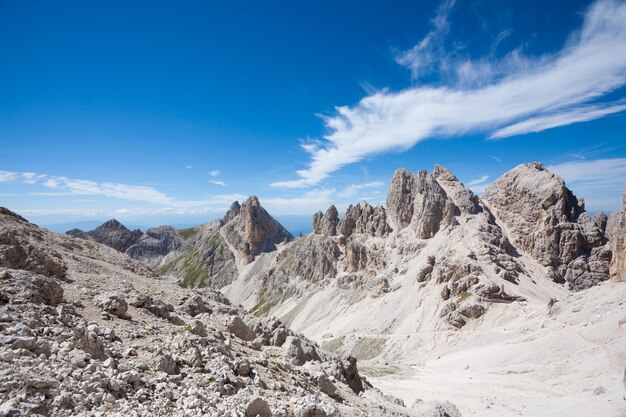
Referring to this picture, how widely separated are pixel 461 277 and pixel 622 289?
1759 inches

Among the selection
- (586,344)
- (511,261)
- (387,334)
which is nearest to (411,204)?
(511,261)

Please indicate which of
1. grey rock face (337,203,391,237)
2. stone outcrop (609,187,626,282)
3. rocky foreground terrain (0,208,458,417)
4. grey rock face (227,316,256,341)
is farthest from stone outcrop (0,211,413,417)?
grey rock face (337,203,391,237)

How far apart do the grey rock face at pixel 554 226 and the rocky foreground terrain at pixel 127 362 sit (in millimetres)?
128686

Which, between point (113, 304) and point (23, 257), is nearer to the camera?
point (113, 304)

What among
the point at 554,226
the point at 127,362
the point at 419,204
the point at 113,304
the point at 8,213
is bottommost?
the point at 127,362

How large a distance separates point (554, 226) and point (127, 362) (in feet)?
504

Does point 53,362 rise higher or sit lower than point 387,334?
higher

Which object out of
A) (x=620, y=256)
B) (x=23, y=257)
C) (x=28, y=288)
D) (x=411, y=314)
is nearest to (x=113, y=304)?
(x=28, y=288)

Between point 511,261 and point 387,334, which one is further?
point 511,261

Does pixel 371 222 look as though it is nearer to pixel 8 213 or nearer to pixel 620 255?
pixel 620 255

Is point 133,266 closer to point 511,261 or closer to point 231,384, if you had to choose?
point 231,384

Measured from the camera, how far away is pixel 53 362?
39.3 feet

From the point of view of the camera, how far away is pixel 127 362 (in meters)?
14.8

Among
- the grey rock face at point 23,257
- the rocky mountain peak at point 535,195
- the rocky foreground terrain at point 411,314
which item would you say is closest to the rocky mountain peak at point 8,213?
the rocky foreground terrain at point 411,314
